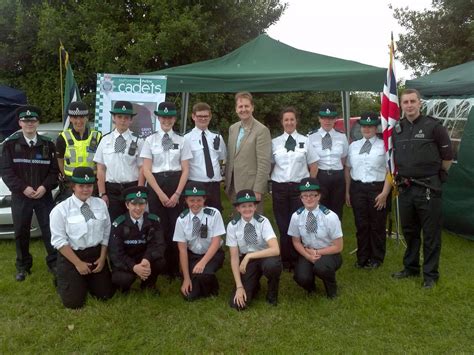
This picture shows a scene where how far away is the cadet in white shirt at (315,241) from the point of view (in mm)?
4241

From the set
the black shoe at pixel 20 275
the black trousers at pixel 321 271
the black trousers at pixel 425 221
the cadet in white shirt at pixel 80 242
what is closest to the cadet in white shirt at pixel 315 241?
the black trousers at pixel 321 271

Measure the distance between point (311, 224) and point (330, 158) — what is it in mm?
1141

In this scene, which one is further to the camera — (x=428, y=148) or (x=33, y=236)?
(x=33, y=236)

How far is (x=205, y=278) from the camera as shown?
436 centimetres

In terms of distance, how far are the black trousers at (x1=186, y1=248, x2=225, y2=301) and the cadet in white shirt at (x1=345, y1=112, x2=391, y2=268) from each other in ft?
5.61

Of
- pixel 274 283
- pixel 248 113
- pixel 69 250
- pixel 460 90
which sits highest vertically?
pixel 460 90

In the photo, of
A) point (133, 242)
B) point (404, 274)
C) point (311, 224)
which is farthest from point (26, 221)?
point (404, 274)

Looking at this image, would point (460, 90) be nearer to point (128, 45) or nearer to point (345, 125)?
point (345, 125)

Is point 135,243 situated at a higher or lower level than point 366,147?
lower

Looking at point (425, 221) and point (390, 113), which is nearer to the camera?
point (425, 221)

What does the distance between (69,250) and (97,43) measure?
27.2 ft

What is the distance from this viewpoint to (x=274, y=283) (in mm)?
4215

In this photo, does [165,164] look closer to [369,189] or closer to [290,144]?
[290,144]

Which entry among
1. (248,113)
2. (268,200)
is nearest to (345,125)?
(268,200)
